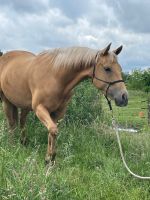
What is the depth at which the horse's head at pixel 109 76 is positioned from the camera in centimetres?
671

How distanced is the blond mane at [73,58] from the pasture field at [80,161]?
1128mm

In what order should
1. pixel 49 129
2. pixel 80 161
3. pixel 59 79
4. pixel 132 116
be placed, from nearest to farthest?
pixel 49 129, pixel 80 161, pixel 59 79, pixel 132 116

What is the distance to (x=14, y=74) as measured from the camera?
830 centimetres

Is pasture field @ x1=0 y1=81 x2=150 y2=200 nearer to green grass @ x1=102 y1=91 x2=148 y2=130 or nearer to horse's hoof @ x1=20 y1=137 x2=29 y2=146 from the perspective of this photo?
horse's hoof @ x1=20 y1=137 x2=29 y2=146

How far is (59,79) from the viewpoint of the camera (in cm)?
720

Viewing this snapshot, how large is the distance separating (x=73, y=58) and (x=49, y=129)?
3.89 feet

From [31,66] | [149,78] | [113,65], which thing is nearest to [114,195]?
[113,65]

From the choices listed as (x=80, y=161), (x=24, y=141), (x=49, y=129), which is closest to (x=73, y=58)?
(x=49, y=129)

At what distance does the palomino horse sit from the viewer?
6.84 m

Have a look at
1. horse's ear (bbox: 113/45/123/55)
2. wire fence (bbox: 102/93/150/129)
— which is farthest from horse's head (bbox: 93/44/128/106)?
wire fence (bbox: 102/93/150/129)

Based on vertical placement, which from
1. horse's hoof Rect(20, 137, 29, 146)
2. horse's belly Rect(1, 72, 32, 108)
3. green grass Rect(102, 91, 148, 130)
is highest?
horse's belly Rect(1, 72, 32, 108)

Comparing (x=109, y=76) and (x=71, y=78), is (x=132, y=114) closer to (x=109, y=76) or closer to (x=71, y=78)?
(x=71, y=78)

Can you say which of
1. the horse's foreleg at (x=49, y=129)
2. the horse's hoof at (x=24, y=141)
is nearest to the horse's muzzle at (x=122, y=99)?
the horse's foreleg at (x=49, y=129)

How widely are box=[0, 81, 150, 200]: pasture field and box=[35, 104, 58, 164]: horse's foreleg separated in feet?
0.44
